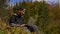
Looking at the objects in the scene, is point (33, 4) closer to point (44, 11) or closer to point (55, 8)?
point (44, 11)

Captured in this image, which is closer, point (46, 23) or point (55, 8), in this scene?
point (46, 23)

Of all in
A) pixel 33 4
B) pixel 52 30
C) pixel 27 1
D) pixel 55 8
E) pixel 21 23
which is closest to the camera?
pixel 21 23

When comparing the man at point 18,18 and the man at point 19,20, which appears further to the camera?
the man at point 18,18

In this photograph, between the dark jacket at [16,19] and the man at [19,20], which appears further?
the dark jacket at [16,19]

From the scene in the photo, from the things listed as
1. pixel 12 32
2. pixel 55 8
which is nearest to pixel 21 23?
pixel 12 32

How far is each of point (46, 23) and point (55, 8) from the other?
7969 millimetres

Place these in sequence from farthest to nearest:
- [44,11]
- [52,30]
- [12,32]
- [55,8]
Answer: [55,8] < [44,11] < [52,30] < [12,32]

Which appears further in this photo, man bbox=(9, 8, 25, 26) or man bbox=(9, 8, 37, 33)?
man bbox=(9, 8, 25, 26)

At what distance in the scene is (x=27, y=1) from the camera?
2766 centimetres

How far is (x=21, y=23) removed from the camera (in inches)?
401

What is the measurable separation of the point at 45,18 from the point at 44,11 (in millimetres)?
914

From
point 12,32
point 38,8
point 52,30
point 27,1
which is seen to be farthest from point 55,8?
point 12,32

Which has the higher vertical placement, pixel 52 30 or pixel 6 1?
pixel 6 1

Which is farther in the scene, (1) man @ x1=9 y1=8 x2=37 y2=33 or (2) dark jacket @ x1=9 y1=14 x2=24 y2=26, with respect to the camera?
(2) dark jacket @ x1=9 y1=14 x2=24 y2=26
